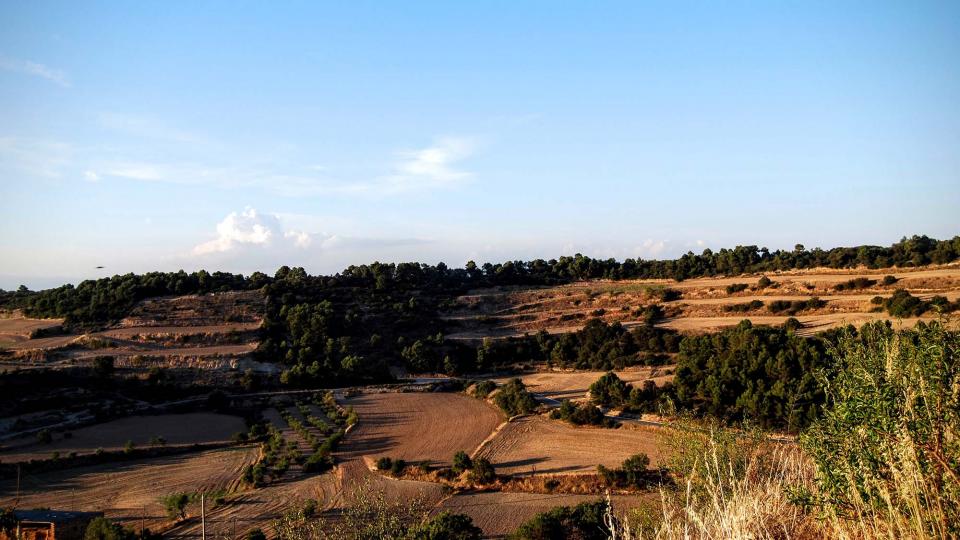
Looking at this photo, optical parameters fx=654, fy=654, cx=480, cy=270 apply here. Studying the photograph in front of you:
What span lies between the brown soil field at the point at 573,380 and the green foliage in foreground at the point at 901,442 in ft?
108

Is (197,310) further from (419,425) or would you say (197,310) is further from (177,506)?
(177,506)

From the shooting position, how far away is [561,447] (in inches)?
1181

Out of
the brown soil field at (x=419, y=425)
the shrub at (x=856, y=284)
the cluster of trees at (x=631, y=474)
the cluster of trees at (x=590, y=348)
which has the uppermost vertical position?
the shrub at (x=856, y=284)

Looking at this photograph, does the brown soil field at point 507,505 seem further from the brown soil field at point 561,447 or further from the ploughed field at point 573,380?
the ploughed field at point 573,380

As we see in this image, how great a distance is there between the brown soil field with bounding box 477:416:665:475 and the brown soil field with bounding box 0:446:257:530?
11625mm

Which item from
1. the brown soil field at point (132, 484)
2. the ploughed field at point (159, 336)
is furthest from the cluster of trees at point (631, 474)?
the ploughed field at point (159, 336)

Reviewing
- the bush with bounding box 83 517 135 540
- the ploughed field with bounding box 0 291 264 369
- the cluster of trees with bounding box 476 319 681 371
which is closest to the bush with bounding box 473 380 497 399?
the cluster of trees with bounding box 476 319 681 371

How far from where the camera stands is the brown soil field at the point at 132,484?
24078 mm

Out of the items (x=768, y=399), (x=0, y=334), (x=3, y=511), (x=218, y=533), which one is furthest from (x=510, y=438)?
(x=0, y=334)

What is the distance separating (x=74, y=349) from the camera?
48469 millimetres

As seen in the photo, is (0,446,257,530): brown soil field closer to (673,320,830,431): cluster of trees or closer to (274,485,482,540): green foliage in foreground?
(274,485,482,540): green foliage in foreground

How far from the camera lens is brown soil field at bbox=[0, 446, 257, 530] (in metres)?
24.1

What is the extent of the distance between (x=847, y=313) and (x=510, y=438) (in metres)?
29.9

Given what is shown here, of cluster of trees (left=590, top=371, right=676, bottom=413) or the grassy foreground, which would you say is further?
cluster of trees (left=590, top=371, right=676, bottom=413)
